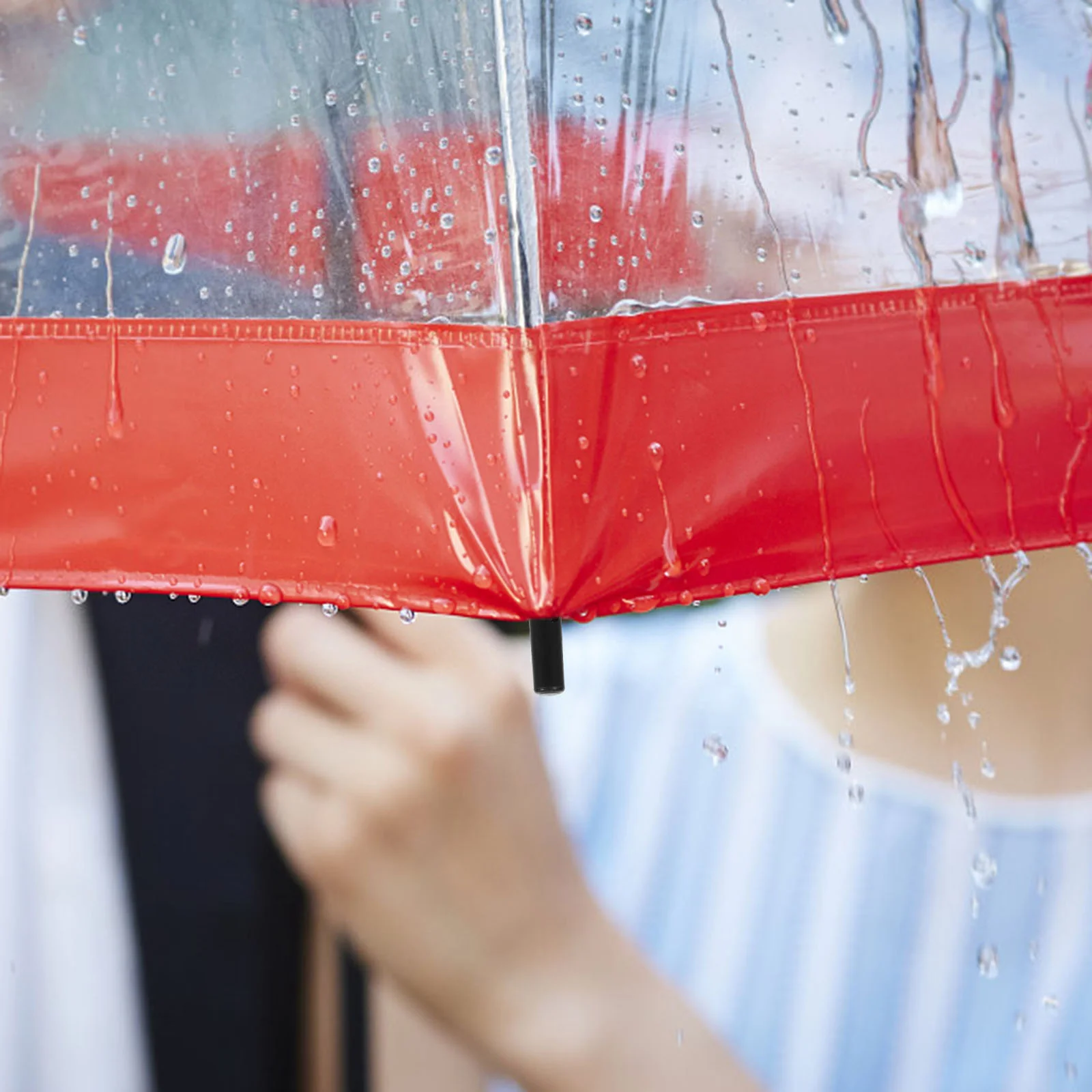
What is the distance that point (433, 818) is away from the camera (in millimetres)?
983

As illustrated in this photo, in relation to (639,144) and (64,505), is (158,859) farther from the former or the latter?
(639,144)

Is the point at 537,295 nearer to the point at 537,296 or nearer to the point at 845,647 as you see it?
the point at 537,296

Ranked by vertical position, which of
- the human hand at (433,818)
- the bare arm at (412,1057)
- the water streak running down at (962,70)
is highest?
the water streak running down at (962,70)

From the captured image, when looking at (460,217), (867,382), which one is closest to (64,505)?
(460,217)

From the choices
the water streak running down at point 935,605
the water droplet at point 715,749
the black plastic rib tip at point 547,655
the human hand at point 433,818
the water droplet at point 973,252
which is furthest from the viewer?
the water droplet at point 715,749

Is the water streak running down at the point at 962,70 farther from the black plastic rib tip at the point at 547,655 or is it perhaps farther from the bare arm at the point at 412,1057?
the bare arm at the point at 412,1057

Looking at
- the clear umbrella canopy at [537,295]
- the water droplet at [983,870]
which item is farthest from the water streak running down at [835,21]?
the water droplet at [983,870]

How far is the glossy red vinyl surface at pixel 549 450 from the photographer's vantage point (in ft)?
1.98

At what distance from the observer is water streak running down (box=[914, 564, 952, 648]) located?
3.59 ft

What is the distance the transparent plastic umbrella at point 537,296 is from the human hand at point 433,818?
352 mm

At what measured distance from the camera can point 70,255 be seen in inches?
28.0

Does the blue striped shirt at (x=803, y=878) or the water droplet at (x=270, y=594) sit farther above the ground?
the water droplet at (x=270, y=594)

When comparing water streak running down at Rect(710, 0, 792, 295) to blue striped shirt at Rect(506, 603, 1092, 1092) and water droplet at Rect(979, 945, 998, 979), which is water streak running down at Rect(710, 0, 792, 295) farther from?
water droplet at Rect(979, 945, 998, 979)

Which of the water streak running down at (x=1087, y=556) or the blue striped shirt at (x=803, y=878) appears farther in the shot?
the blue striped shirt at (x=803, y=878)
